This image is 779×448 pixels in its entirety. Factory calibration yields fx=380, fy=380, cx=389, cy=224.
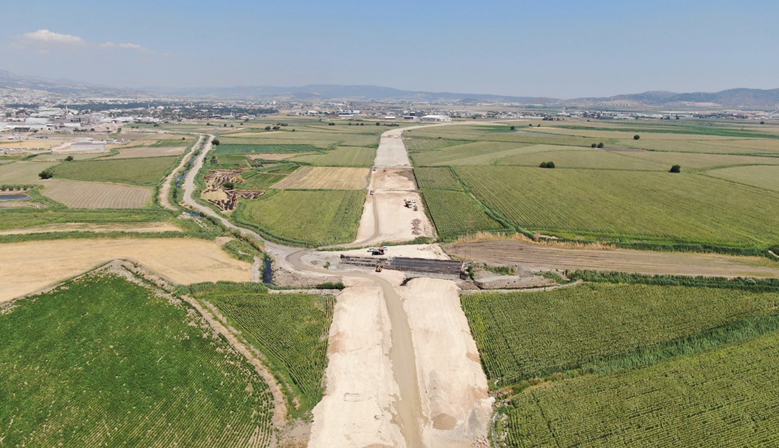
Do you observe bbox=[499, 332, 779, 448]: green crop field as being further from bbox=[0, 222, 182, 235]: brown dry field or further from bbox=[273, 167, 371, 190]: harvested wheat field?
bbox=[273, 167, 371, 190]: harvested wheat field

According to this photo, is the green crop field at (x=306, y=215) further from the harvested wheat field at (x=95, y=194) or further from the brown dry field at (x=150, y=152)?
the brown dry field at (x=150, y=152)

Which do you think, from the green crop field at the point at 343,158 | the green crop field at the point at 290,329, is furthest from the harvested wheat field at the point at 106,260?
the green crop field at the point at 343,158

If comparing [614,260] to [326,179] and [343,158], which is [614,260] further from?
[343,158]

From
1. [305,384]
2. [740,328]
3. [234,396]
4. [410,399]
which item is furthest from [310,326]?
[740,328]

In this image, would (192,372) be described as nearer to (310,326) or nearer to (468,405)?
(310,326)

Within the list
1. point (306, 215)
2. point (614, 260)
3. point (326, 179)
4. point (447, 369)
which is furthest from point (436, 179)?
point (447, 369)

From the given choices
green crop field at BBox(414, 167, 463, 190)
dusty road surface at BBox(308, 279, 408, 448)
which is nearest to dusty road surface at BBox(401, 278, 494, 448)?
dusty road surface at BBox(308, 279, 408, 448)
